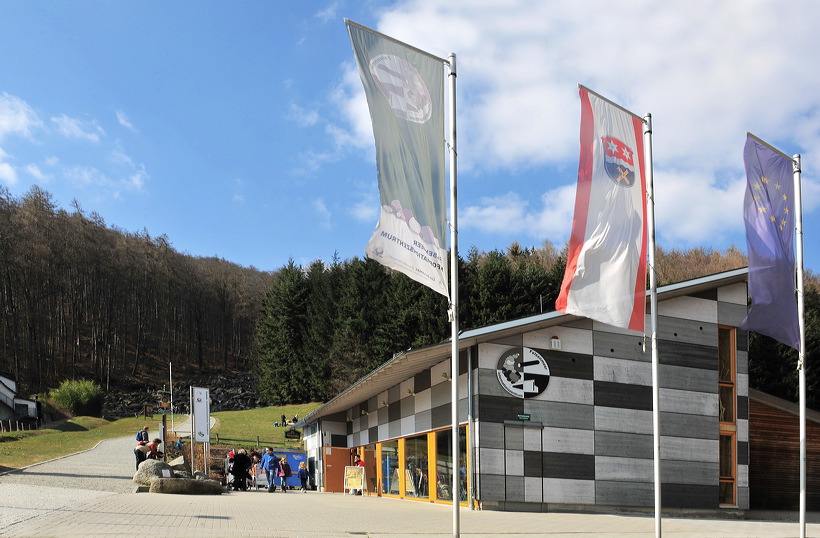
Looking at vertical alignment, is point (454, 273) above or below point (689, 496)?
above

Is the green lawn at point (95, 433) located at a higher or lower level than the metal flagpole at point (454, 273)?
lower

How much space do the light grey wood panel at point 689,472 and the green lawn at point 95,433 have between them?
1896cm

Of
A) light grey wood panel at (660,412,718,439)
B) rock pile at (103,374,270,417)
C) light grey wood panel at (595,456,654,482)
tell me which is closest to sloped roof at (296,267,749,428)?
light grey wood panel at (660,412,718,439)

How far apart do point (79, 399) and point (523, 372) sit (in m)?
48.5

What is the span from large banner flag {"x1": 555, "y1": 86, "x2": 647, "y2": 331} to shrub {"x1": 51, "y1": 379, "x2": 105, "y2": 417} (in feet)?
179

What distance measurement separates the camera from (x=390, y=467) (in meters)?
24.2

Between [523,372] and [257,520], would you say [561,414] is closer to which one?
[523,372]

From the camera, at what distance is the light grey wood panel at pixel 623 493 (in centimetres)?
1834

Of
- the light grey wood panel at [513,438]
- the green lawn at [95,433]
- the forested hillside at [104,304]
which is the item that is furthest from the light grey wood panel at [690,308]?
the forested hillside at [104,304]

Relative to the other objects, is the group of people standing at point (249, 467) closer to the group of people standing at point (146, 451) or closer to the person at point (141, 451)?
the group of people standing at point (146, 451)

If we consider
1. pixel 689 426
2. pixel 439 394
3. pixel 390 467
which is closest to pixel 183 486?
pixel 439 394

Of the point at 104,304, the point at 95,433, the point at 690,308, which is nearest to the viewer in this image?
the point at 690,308

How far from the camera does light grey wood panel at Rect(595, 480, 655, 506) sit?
60.2 ft

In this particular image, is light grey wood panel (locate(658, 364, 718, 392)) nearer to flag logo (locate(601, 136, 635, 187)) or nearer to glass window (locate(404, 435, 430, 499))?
glass window (locate(404, 435, 430, 499))
